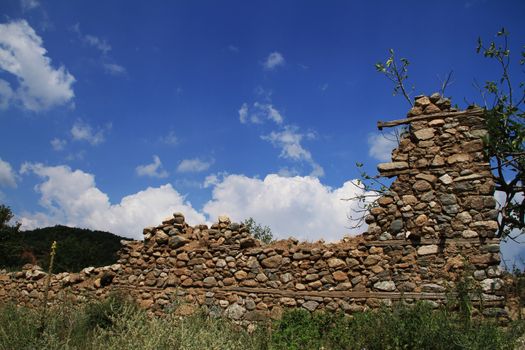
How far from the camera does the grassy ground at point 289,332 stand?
4680 millimetres

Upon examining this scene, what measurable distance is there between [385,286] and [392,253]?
590 mm

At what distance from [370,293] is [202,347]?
3556 millimetres

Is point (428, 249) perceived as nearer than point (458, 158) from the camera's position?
Yes

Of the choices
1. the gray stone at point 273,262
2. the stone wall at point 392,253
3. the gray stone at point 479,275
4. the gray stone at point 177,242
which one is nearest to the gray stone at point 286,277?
the stone wall at point 392,253

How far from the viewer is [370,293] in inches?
279

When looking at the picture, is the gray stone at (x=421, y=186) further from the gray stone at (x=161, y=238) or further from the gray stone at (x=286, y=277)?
the gray stone at (x=161, y=238)

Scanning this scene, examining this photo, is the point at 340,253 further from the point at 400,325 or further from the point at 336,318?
the point at 400,325

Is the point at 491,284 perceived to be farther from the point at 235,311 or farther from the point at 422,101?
the point at 235,311

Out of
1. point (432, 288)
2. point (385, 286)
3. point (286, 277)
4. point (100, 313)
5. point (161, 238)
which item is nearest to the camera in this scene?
point (432, 288)

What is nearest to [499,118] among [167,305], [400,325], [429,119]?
[429,119]

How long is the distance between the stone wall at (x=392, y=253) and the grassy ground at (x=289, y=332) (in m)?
0.42

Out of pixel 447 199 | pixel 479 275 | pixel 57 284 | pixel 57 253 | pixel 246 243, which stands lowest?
pixel 479 275

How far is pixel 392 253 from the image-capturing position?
7.17m

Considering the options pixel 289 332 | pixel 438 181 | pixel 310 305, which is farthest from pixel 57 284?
pixel 438 181
